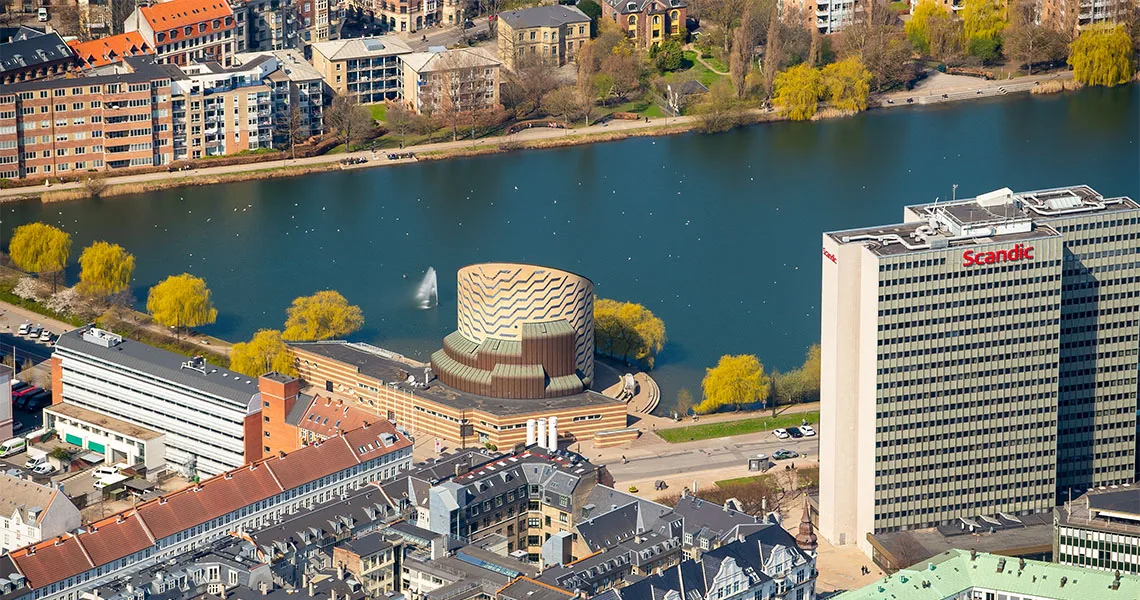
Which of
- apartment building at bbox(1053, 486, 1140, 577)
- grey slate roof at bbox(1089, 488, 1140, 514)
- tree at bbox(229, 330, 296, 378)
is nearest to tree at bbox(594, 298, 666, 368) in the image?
tree at bbox(229, 330, 296, 378)

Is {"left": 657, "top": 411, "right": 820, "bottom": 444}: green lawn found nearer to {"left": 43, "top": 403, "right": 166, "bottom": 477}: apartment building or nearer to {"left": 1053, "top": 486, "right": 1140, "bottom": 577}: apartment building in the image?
{"left": 1053, "top": 486, "right": 1140, "bottom": 577}: apartment building

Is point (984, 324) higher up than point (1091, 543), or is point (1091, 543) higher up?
point (984, 324)

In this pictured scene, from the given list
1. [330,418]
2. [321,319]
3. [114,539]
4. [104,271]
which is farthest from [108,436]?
[104,271]

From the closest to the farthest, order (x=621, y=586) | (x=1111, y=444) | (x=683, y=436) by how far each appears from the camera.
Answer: (x=621, y=586) → (x=1111, y=444) → (x=683, y=436)

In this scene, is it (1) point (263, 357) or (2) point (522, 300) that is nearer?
(2) point (522, 300)

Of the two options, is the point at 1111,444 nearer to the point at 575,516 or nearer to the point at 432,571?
the point at 575,516

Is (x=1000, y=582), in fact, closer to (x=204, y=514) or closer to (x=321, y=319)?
(x=204, y=514)

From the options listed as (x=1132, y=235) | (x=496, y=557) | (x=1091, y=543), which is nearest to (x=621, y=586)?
(x=496, y=557)
